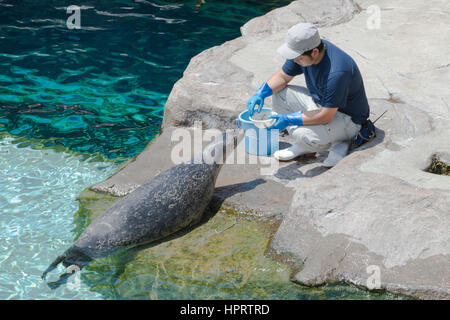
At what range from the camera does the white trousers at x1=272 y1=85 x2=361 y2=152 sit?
14.5ft

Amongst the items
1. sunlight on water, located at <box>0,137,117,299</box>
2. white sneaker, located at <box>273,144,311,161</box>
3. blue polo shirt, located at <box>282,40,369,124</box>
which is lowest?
sunlight on water, located at <box>0,137,117,299</box>

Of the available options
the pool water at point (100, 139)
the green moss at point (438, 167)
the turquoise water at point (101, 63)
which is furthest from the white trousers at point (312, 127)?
the turquoise water at point (101, 63)

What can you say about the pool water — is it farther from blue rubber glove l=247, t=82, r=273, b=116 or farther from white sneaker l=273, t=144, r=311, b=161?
blue rubber glove l=247, t=82, r=273, b=116

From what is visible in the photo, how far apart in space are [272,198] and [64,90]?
425cm

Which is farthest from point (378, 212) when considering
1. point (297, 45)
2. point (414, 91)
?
point (414, 91)

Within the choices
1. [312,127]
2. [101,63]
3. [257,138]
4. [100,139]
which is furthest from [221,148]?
[101,63]

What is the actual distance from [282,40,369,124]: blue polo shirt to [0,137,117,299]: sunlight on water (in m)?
2.16

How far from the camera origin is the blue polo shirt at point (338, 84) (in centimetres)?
415

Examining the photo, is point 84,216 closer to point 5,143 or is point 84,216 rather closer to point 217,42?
point 5,143

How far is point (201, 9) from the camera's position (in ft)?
34.2

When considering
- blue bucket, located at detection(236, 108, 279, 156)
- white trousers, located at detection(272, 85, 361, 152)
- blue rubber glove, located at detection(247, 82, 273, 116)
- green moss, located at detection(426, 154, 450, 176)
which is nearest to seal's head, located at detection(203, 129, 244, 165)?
blue bucket, located at detection(236, 108, 279, 156)

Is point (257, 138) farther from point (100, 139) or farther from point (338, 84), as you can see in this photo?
point (100, 139)

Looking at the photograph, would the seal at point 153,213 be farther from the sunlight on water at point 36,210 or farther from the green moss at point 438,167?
the green moss at point 438,167

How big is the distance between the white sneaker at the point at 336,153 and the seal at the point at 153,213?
0.84 m
